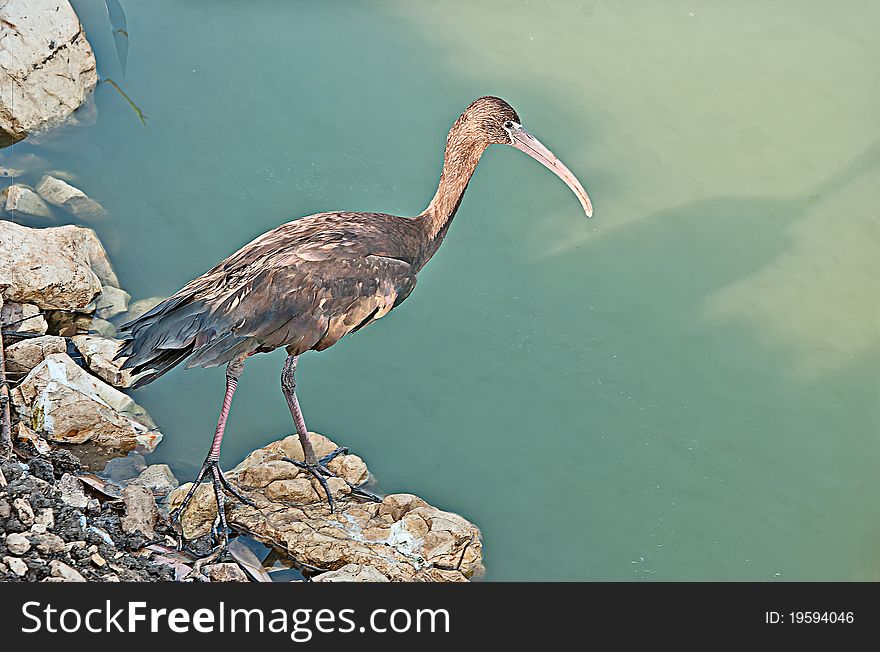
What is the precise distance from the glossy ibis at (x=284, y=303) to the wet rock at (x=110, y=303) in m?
1.01

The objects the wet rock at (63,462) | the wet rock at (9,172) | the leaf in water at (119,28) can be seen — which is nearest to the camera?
the wet rock at (63,462)

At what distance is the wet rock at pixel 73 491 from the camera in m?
4.11

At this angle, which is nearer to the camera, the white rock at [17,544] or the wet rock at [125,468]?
the white rock at [17,544]

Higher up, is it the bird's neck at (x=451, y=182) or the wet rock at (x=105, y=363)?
the bird's neck at (x=451, y=182)

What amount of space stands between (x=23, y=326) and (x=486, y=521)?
2426mm

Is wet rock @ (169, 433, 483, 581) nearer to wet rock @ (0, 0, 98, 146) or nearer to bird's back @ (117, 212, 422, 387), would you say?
bird's back @ (117, 212, 422, 387)

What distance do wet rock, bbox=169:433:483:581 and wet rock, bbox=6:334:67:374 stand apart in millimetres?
1013

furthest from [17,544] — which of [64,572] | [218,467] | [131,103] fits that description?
[131,103]

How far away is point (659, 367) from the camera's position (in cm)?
536

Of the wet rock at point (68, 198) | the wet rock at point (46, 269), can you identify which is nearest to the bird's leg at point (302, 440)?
A: the wet rock at point (46, 269)

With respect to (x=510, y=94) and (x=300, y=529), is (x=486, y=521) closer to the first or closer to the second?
(x=300, y=529)

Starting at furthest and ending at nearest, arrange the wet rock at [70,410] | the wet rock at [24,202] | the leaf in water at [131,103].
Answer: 1. the leaf in water at [131,103]
2. the wet rock at [24,202]
3. the wet rock at [70,410]

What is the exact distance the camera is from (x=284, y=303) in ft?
13.8

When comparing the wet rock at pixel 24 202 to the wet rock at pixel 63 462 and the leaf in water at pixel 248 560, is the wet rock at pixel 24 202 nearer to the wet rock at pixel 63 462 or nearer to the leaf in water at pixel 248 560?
the wet rock at pixel 63 462
